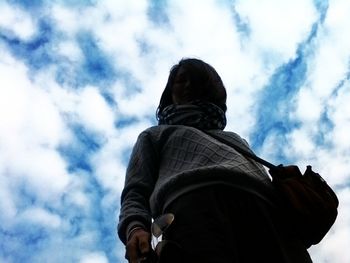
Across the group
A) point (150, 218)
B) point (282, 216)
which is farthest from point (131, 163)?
point (282, 216)

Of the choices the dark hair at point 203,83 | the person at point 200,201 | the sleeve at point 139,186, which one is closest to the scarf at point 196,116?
the person at point 200,201

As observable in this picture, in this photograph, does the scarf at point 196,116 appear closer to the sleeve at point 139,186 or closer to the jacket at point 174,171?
the jacket at point 174,171

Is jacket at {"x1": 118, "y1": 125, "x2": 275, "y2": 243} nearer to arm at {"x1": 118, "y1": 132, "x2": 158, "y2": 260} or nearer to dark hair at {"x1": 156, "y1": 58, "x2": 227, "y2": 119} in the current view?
arm at {"x1": 118, "y1": 132, "x2": 158, "y2": 260}

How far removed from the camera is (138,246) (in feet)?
6.42

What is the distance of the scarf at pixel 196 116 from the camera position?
9.01 feet

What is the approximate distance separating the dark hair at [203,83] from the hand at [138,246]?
1.19m

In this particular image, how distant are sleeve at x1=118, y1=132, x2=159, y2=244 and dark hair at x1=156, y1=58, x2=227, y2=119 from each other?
0.54 m

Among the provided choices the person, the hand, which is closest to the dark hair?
the person

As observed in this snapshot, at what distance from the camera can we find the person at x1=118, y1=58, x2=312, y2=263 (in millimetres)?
1935

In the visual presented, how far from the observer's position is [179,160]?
2.40 meters

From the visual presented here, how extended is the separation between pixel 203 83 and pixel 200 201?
1.15 meters

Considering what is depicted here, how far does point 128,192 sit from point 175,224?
0.48m

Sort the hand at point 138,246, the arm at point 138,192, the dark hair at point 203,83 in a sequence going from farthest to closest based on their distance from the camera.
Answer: the dark hair at point 203,83 < the arm at point 138,192 < the hand at point 138,246

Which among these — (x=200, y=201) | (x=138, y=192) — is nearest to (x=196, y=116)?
(x=138, y=192)
